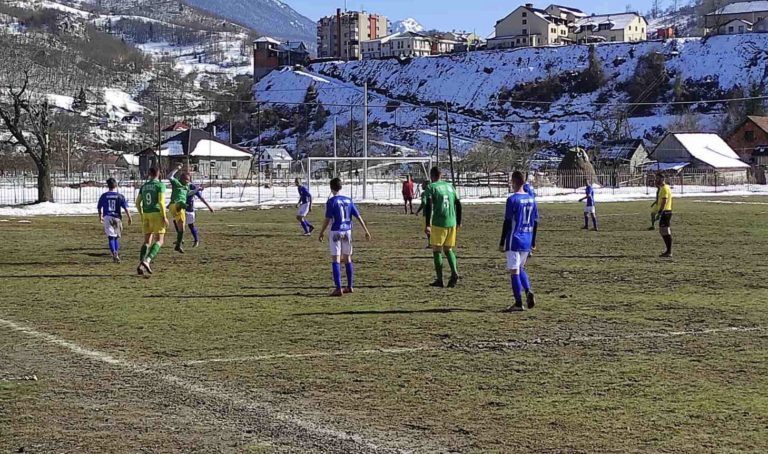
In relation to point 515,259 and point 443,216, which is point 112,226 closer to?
point 443,216

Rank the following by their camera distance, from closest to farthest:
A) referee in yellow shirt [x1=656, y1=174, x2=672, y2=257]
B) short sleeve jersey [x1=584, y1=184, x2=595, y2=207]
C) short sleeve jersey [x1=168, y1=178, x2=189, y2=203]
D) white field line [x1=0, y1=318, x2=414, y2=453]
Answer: white field line [x1=0, y1=318, x2=414, y2=453]
referee in yellow shirt [x1=656, y1=174, x2=672, y2=257]
short sleeve jersey [x1=168, y1=178, x2=189, y2=203]
short sleeve jersey [x1=584, y1=184, x2=595, y2=207]

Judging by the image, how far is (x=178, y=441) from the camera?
6730 millimetres

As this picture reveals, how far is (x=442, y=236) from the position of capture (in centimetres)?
1474

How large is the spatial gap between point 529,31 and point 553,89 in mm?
40504

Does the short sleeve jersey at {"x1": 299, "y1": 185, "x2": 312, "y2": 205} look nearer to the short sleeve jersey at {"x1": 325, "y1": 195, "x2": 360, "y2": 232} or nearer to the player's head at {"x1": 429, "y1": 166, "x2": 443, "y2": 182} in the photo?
the player's head at {"x1": 429, "y1": 166, "x2": 443, "y2": 182}

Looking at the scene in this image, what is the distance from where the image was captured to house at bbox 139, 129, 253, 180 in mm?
93875

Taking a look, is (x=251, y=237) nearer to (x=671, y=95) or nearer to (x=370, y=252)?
(x=370, y=252)

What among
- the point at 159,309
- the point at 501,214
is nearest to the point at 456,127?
the point at 501,214

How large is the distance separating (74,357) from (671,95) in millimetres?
134787

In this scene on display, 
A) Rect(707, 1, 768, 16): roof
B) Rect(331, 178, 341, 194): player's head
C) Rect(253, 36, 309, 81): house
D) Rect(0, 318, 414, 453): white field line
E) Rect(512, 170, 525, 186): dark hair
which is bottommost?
Rect(0, 318, 414, 453): white field line

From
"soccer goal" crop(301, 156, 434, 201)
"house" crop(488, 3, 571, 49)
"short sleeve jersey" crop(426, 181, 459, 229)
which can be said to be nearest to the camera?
"short sleeve jersey" crop(426, 181, 459, 229)

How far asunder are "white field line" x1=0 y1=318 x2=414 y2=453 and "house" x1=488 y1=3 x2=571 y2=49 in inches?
6765

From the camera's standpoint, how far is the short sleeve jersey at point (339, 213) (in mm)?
13961

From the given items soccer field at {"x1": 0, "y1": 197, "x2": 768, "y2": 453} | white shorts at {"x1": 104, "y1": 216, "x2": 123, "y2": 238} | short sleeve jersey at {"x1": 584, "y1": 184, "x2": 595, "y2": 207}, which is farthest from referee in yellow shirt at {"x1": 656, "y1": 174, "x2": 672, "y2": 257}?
white shorts at {"x1": 104, "y1": 216, "x2": 123, "y2": 238}
